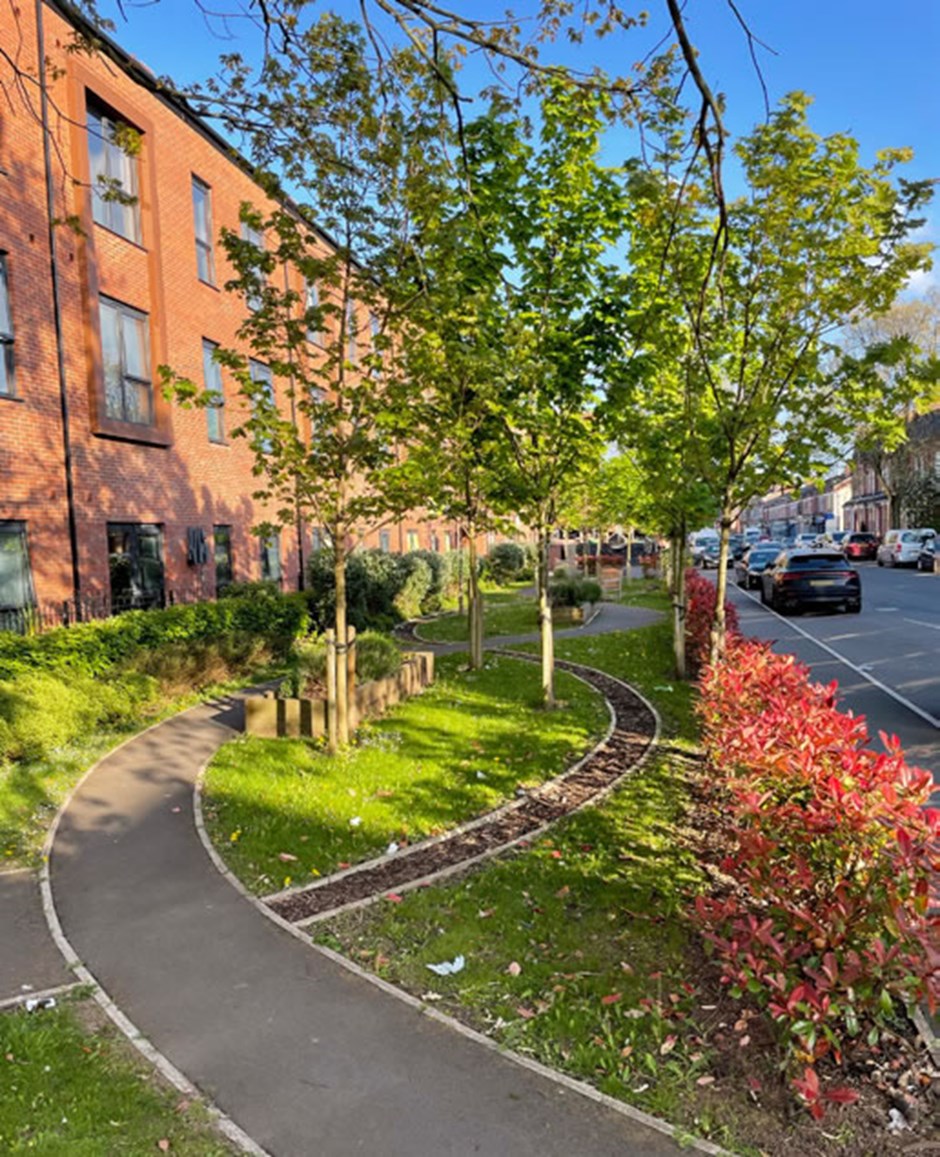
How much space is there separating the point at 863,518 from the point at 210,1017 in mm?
84403

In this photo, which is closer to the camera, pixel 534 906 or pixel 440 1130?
pixel 440 1130

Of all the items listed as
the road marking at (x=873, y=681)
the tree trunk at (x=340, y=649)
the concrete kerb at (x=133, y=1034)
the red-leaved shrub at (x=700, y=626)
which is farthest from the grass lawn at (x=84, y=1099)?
the road marking at (x=873, y=681)

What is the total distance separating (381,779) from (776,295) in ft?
19.3

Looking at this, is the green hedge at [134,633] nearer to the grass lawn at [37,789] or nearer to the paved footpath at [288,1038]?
the grass lawn at [37,789]

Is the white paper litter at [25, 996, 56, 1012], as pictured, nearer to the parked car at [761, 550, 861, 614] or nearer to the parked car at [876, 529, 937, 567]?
the parked car at [761, 550, 861, 614]

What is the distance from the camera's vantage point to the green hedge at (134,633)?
836 centimetres

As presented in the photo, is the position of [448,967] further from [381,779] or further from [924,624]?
[924,624]

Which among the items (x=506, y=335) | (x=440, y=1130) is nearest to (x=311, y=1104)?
(x=440, y=1130)

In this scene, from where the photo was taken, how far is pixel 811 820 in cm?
313

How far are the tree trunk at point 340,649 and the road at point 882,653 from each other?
5140 millimetres

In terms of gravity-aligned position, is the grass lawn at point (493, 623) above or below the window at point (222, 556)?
below

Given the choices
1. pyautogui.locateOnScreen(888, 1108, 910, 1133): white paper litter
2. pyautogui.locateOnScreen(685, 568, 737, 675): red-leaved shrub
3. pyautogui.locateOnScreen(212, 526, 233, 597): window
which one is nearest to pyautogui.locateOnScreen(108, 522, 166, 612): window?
pyautogui.locateOnScreen(212, 526, 233, 597): window

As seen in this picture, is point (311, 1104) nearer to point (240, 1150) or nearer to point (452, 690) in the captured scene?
point (240, 1150)

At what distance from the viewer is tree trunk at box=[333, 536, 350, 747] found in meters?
7.49
